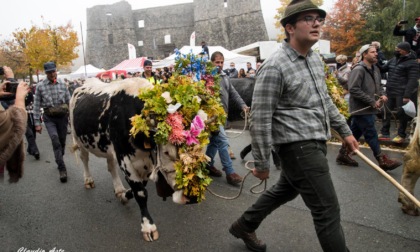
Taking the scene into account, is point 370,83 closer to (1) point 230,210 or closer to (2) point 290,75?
(1) point 230,210

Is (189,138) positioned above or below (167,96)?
below

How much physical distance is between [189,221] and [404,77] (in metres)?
6.05

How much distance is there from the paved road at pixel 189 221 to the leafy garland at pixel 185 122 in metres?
0.96

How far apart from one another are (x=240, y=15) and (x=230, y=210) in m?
41.5

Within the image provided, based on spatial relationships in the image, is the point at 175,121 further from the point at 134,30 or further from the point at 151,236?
the point at 134,30

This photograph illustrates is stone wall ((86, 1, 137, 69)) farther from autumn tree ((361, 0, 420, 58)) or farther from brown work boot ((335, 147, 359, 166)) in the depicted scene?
brown work boot ((335, 147, 359, 166))

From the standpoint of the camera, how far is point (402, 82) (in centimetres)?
723

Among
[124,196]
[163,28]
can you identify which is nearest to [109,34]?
[163,28]

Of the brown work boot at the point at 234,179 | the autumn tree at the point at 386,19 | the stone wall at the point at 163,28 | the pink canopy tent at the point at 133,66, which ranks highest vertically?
the stone wall at the point at 163,28

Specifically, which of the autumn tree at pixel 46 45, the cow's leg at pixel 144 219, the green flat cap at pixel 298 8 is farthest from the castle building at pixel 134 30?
the green flat cap at pixel 298 8

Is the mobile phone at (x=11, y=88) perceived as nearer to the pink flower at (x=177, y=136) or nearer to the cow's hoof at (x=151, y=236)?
the pink flower at (x=177, y=136)

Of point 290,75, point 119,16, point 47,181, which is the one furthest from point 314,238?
point 119,16

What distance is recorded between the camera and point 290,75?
2.43 meters

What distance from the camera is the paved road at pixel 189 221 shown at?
3.41m
